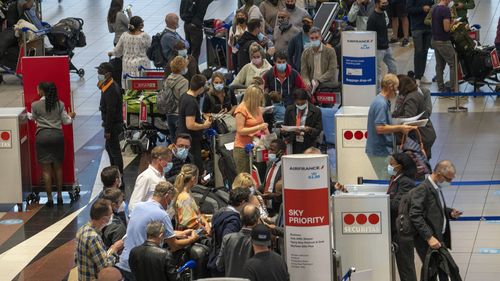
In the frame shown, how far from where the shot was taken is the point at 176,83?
18766mm

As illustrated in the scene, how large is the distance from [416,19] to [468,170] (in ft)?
21.5

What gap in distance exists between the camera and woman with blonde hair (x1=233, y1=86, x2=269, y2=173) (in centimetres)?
1698

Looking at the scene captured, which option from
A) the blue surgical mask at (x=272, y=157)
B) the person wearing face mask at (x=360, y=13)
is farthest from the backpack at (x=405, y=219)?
the person wearing face mask at (x=360, y=13)

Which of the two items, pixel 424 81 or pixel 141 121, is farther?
pixel 424 81

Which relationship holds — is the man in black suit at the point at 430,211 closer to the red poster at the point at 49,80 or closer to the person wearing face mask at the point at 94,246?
the person wearing face mask at the point at 94,246

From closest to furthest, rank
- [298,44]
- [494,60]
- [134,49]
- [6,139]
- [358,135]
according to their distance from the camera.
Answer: [358,135]
[6,139]
[298,44]
[134,49]
[494,60]

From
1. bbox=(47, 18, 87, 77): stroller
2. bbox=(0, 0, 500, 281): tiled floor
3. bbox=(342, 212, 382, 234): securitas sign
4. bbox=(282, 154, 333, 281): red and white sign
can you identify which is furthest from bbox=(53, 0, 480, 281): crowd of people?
bbox=(47, 18, 87, 77): stroller

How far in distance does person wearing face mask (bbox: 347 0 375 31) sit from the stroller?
5386 mm

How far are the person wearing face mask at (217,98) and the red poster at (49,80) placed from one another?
1878 millimetres

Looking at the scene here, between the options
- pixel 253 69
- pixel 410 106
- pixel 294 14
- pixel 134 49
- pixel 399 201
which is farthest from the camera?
pixel 134 49

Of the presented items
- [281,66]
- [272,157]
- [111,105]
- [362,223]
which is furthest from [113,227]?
[281,66]

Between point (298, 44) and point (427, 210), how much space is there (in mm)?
8137

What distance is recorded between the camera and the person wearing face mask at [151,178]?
46.5 feet

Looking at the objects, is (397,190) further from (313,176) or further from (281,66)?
(281,66)
